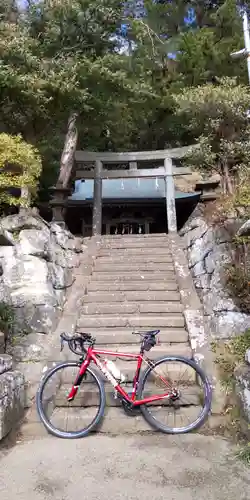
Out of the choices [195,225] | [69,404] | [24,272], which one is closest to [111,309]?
[24,272]

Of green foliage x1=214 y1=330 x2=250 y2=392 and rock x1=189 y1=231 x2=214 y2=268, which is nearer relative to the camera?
green foliage x1=214 y1=330 x2=250 y2=392

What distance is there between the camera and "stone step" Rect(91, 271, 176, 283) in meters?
8.13

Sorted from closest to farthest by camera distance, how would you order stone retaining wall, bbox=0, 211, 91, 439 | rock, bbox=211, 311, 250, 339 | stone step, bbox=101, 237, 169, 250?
stone retaining wall, bbox=0, 211, 91, 439 → rock, bbox=211, 311, 250, 339 → stone step, bbox=101, 237, 169, 250

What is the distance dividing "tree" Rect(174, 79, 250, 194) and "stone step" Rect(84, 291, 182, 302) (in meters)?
4.37

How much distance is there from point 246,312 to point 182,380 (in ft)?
6.85

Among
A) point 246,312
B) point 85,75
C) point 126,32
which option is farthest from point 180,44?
point 246,312

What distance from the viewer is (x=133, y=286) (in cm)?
769

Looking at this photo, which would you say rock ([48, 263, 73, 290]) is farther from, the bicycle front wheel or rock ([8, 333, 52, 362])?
the bicycle front wheel

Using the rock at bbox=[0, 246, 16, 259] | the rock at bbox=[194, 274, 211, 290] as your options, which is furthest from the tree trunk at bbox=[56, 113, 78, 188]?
the rock at bbox=[194, 274, 211, 290]

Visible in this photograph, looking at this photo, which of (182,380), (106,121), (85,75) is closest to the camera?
(182,380)

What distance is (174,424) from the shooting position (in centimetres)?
403

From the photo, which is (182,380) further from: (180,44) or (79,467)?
(180,44)

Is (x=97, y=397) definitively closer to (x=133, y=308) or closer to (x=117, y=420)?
(x=117, y=420)

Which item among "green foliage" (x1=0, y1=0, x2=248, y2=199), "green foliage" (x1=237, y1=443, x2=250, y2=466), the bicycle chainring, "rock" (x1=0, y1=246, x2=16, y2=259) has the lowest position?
"green foliage" (x1=237, y1=443, x2=250, y2=466)
